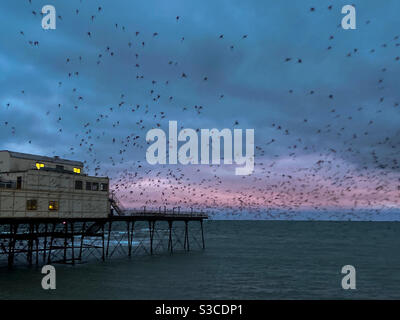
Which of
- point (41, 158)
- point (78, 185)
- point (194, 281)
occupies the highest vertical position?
point (41, 158)

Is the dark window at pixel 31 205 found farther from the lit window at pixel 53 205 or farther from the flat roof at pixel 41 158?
the flat roof at pixel 41 158

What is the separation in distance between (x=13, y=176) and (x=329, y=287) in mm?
34861

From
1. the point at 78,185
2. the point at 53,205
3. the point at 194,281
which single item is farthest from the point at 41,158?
the point at 194,281

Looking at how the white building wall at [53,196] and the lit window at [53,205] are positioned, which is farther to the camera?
the lit window at [53,205]

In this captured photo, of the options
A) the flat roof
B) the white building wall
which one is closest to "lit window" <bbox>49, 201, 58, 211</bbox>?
the white building wall

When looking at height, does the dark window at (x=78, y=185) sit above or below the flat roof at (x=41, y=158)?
below

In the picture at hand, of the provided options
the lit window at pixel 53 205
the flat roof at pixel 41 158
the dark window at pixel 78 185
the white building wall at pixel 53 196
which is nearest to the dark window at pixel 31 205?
the white building wall at pixel 53 196

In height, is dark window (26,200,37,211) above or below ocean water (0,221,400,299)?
above

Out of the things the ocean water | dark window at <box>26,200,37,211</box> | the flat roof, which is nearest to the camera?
the ocean water

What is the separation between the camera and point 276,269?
57.5m

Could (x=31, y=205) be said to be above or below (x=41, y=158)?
below

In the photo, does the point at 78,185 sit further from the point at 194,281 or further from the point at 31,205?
the point at 194,281

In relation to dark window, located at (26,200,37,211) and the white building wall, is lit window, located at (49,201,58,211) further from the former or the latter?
dark window, located at (26,200,37,211)
